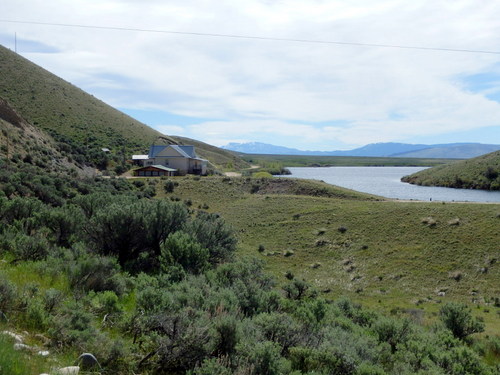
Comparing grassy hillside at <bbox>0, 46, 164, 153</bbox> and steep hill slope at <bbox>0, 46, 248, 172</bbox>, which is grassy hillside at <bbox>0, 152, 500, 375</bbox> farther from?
grassy hillside at <bbox>0, 46, 164, 153</bbox>

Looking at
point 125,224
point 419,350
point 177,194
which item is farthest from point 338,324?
point 177,194

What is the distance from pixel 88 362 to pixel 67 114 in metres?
74.3

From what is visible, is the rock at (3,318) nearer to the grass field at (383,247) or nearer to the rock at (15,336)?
the rock at (15,336)

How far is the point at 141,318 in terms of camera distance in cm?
608

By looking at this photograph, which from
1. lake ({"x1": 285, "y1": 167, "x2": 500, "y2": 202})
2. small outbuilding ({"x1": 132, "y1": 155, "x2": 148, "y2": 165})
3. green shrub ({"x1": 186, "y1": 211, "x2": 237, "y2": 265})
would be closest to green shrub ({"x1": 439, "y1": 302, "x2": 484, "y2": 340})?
green shrub ({"x1": 186, "y1": 211, "x2": 237, "y2": 265})

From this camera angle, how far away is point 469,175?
237 ft

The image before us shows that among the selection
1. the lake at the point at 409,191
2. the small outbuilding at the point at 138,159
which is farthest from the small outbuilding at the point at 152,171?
the lake at the point at 409,191

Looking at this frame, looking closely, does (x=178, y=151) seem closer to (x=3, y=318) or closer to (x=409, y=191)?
(x=409, y=191)

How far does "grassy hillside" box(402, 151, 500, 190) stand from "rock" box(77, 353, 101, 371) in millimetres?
70354

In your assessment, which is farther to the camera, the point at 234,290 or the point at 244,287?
the point at 244,287

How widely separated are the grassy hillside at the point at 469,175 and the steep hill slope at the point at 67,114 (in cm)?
5290

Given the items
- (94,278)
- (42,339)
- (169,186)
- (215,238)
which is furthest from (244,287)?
(169,186)

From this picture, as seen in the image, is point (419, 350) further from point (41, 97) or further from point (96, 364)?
point (41, 97)

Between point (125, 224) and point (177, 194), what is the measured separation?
3236 centimetres
